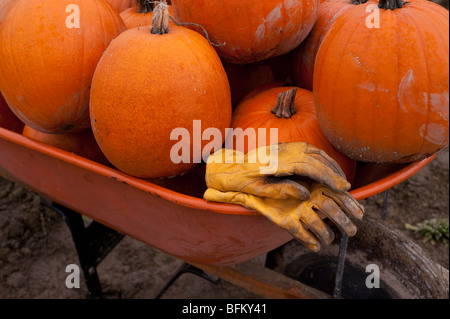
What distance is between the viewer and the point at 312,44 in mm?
1491

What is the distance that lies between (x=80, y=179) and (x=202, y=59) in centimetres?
63

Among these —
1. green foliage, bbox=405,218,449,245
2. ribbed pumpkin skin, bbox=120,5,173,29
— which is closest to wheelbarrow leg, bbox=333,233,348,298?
ribbed pumpkin skin, bbox=120,5,173,29

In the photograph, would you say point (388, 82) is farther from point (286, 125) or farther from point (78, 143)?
point (78, 143)

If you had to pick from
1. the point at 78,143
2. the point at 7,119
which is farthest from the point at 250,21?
the point at 7,119

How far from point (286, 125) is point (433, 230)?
2224mm

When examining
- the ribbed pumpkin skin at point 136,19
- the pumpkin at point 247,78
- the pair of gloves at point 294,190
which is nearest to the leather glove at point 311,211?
the pair of gloves at point 294,190

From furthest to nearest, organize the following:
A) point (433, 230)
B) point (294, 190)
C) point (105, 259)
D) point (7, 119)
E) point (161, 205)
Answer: point (433, 230)
point (105, 259)
point (7, 119)
point (161, 205)
point (294, 190)

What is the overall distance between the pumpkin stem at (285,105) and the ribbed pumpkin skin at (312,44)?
241 mm

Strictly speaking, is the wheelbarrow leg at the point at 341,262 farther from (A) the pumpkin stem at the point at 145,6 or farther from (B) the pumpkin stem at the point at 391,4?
(A) the pumpkin stem at the point at 145,6

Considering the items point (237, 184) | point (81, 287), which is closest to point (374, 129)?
point (237, 184)

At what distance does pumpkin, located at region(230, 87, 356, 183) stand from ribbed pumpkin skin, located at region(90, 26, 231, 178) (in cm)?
13

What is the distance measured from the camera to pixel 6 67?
1.33 metres

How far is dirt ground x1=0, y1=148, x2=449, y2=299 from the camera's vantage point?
259 cm

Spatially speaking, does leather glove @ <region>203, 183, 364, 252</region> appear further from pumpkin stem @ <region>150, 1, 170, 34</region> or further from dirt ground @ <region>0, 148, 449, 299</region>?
dirt ground @ <region>0, 148, 449, 299</region>
